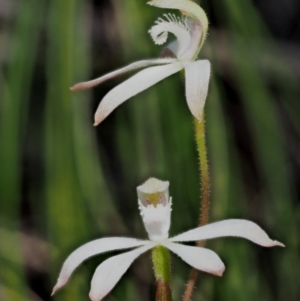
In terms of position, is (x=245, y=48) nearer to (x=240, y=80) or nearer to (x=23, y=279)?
(x=240, y=80)

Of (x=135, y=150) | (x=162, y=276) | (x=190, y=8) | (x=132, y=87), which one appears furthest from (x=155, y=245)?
(x=135, y=150)

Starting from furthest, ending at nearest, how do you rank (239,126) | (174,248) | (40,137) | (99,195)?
1. (239,126)
2. (40,137)
3. (99,195)
4. (174,248)

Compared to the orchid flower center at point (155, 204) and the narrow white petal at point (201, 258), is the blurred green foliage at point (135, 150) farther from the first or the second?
the narrow white petal at point (201, 258)

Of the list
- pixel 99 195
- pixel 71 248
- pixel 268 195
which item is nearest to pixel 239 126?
pixel 268 195

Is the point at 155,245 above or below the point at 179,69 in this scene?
below

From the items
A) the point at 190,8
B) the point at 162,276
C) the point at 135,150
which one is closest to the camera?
the point at 162,276

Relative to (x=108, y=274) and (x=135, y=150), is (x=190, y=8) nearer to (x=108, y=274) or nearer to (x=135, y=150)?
(x=108, y=274)
